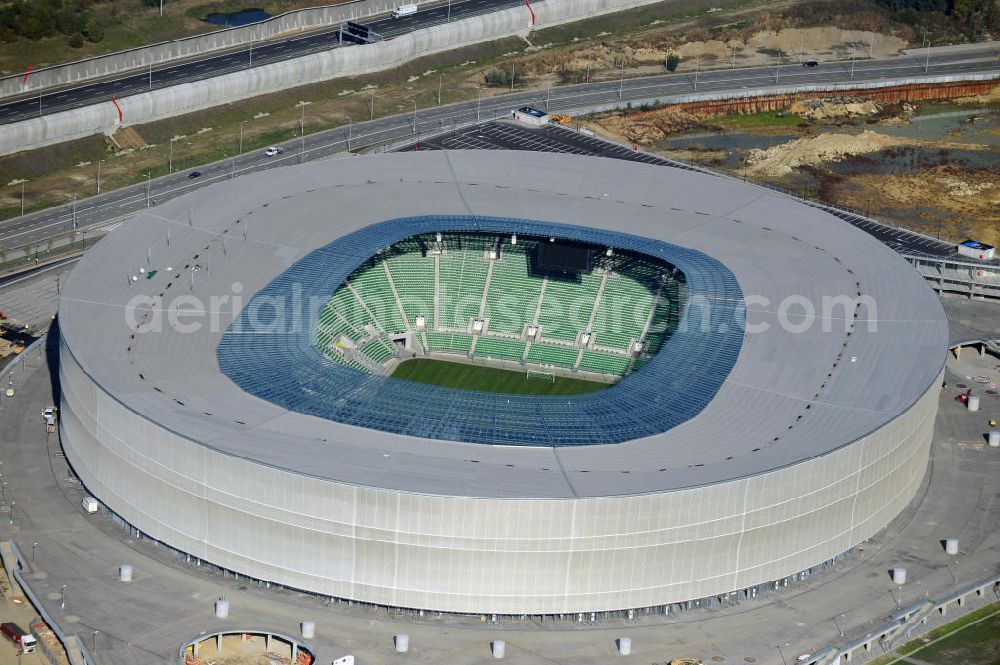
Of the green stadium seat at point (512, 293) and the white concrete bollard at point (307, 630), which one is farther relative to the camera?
the green stadium seat at point (512, 293)

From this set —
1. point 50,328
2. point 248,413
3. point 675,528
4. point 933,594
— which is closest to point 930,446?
point 933,594

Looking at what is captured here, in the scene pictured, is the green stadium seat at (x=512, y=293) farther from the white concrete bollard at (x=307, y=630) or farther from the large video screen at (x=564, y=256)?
→ the white concrete bollard at (x=307, y=630)

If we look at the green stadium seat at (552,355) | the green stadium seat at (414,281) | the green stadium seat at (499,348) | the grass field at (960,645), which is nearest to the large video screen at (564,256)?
the green stadium seat at (552,355)

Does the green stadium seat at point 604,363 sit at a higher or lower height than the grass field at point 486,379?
higher

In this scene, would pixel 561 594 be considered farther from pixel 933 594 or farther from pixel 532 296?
pixel 532 296

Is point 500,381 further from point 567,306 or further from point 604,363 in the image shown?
point 567,306

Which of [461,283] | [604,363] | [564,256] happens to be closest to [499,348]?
[461,283]

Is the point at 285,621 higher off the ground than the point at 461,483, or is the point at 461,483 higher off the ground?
the point at 461,483
